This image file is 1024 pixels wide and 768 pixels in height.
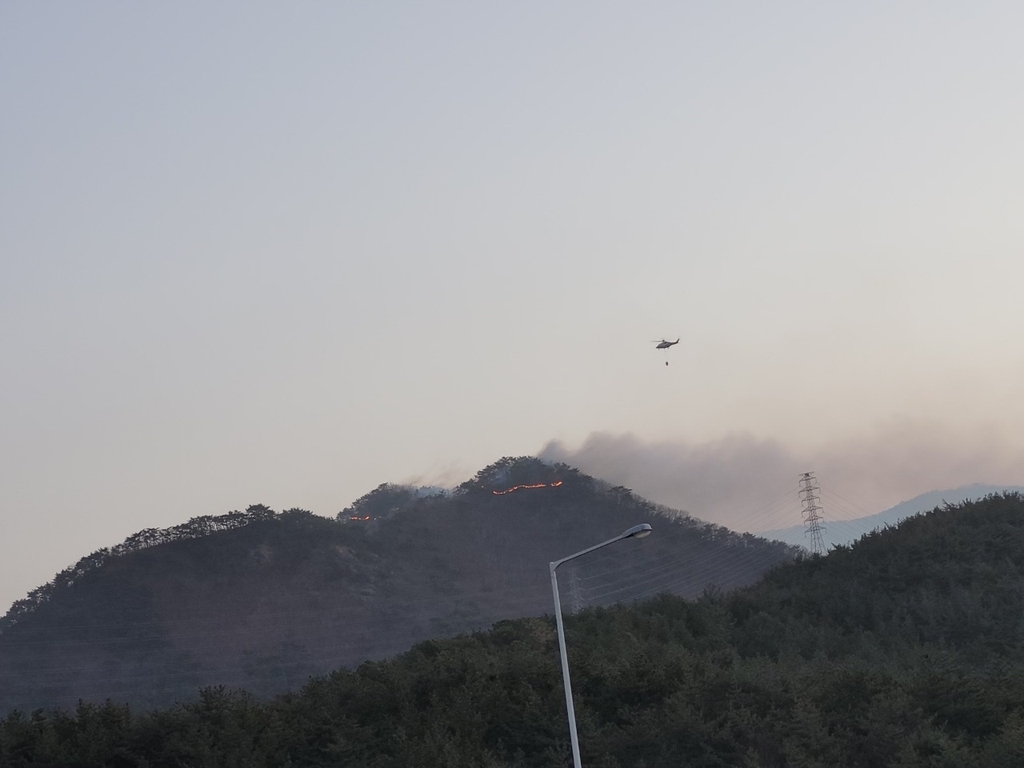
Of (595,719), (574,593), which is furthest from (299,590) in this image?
(595,719)

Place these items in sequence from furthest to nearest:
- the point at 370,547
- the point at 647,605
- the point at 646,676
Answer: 1. the point at 370,547
2. the point at 647,605
3. the point at 646,676

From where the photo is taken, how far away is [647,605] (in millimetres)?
79375

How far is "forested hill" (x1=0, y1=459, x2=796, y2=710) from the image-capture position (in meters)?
131

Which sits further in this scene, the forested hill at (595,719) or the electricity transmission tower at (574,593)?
the electricity transmission tower at (574,593)

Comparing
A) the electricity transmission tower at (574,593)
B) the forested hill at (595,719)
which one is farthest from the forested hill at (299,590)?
the forested hill at (595,719)

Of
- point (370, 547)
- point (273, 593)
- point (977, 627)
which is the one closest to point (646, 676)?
point (977, 627)

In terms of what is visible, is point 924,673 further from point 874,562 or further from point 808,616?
point 874,562

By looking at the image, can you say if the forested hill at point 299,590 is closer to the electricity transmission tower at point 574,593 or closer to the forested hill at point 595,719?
the electricity transmission tower at point 574,593

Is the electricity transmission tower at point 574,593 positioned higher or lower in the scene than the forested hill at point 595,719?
higher

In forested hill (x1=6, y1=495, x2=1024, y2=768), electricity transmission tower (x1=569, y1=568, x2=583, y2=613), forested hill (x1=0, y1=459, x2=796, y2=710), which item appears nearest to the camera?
forested hill (x1=6, y1=495, x2=1024, y2=768)

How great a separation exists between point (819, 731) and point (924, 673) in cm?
983

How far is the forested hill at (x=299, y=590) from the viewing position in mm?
130750

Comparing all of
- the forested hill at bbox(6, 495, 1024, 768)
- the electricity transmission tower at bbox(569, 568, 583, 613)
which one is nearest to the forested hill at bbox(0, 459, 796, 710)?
the electricity transmission tower at bbox(569, 568, 583, 613)

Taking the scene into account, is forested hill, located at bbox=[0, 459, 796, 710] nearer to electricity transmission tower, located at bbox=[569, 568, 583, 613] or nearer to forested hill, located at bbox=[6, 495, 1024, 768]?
electricity transmission tower, located at bbox=[569, 568, 583, 613]
